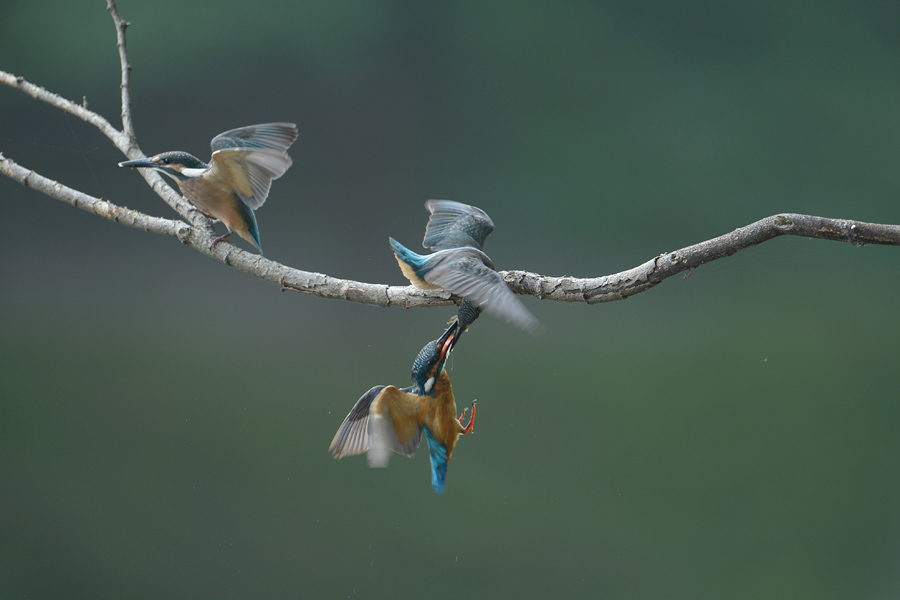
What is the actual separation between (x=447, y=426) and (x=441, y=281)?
29cm

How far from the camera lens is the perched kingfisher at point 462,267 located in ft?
2.75

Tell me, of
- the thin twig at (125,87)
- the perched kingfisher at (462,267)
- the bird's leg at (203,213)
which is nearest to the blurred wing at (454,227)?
the perched kingfisher at (462,267)

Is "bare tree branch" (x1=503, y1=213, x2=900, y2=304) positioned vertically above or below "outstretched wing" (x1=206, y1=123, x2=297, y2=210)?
below

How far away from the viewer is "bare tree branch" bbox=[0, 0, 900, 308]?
2.91 feet

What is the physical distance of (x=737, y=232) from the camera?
35.6 inches

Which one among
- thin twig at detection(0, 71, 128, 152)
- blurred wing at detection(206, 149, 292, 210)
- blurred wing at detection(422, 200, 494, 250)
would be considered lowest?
blurred wing at detection(422, 200, 494, 250)

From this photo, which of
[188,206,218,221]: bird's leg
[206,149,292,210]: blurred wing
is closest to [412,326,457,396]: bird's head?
[206,149,292,210]: blurred wing

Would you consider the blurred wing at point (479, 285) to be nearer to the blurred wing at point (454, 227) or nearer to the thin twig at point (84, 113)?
the blurred wing at point (454, 227)

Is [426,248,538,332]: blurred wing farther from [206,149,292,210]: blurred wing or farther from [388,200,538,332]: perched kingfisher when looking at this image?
[206,149,292,210]: blurred wing

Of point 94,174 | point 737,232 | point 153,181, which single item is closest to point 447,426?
point 737,232

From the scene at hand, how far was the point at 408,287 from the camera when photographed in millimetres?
1055

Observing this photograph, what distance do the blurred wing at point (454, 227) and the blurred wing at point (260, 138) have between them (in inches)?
10.7

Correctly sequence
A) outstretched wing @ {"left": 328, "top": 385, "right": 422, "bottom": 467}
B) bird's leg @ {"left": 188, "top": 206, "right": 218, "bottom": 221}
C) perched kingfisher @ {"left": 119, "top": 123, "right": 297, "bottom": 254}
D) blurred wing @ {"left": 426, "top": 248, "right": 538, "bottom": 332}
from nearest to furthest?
blurred wing @ {"left": 426, "top": 248, "right": 538, "bottom": 332}
outstretched wing @ {"left": 328, "top": 385, "right": 422, "bottom": 467}
perched kingfisher @ {"left": 119, "top": 123, "right": 297, "bottom": 254}
bird's leg @ {"left": 188, "top": 206, "right": 218, "bottom": 221}

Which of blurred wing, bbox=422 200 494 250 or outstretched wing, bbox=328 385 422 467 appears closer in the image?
outstretched wing, bbox=328 385 422 467
